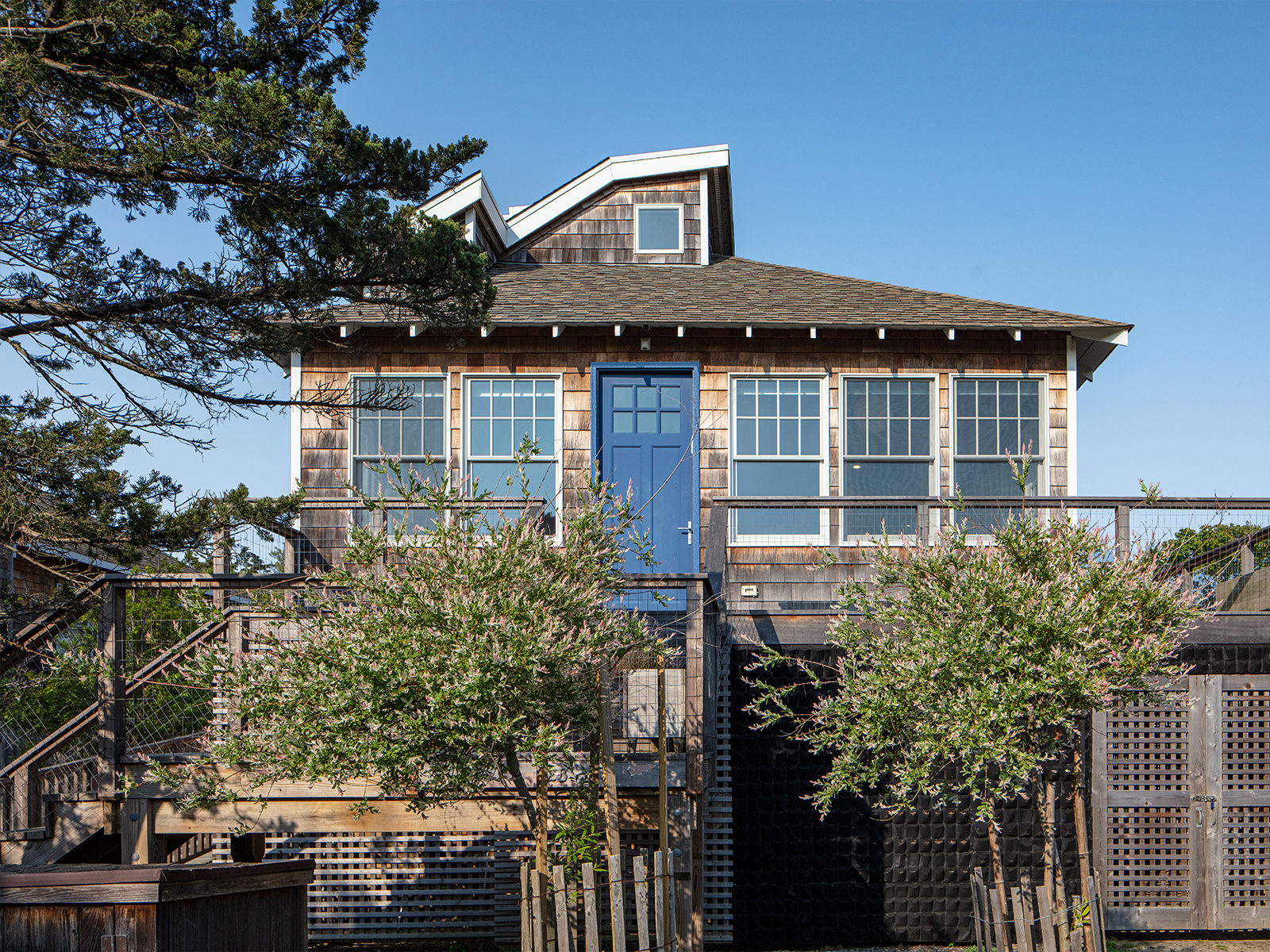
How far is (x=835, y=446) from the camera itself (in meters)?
11.6

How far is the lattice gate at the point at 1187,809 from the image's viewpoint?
8773 millimetres

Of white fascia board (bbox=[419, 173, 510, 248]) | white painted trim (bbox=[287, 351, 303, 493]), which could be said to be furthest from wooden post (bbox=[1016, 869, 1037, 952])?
white fascia board (bbox=[419, 173, 510, 248])

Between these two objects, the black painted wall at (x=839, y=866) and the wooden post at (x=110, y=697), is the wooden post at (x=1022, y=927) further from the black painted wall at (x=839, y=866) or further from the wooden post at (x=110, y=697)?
the wooden post at (x=110, y=697)

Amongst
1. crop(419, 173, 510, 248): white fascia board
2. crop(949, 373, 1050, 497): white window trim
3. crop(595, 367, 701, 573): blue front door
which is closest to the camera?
crop(949, 373, 1050, 497): white window trim

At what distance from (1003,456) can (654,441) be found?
3.72 m

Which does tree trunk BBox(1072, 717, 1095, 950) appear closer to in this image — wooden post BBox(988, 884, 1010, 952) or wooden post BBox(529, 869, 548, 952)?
wooden post BBox(988, 884, 1010, 952)

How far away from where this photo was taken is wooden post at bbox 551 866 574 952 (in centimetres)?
574

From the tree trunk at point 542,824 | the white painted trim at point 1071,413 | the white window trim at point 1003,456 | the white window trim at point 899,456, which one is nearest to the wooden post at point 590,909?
the tree trunk at point 542,824

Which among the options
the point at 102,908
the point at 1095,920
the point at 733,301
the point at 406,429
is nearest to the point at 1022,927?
the point at 1095,920

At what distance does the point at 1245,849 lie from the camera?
8.82 meters

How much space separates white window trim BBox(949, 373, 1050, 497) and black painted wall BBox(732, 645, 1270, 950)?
4018 millimetres

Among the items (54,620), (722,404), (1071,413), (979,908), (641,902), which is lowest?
(979,908)

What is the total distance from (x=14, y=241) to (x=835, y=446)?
7.76 m

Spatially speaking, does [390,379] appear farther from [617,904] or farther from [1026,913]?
[1026,913]
